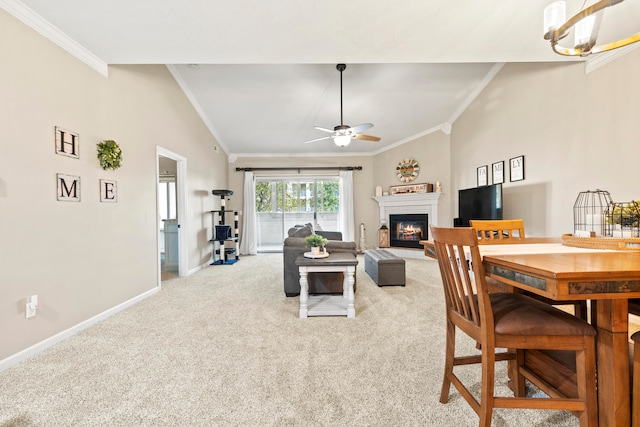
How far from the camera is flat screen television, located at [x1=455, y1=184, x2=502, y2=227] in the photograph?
3854mm

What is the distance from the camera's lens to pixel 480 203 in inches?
167

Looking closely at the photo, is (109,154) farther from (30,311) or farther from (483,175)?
(483,175)

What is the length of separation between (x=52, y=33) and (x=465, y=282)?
3.61 m

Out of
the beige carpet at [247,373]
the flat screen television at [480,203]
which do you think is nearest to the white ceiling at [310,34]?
the flat screen television at [480,203]

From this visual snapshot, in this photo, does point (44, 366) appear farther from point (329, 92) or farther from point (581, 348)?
point (329, 92)

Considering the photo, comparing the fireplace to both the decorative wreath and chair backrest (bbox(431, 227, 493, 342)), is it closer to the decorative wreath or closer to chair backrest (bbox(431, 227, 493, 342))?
chair backrest (bbox(431, 227, 493, 342))

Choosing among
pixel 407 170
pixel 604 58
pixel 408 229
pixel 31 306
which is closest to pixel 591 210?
pixel 604 58

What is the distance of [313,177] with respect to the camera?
23.6 feet

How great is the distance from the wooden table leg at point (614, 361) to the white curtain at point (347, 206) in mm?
5994

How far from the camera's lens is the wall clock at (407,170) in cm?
622

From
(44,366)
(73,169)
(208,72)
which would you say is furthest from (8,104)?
(208,72)

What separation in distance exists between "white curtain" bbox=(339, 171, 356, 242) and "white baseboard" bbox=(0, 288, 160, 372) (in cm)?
485

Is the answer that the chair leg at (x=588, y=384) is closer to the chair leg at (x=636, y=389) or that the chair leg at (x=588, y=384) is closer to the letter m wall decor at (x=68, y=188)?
the chair leg at (x=636, y=389)

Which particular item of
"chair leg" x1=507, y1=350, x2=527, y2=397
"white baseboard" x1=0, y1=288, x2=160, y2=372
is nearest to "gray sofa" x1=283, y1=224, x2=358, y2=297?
"white baseboard" x1=0, y1=288, x2=160, y2=372
